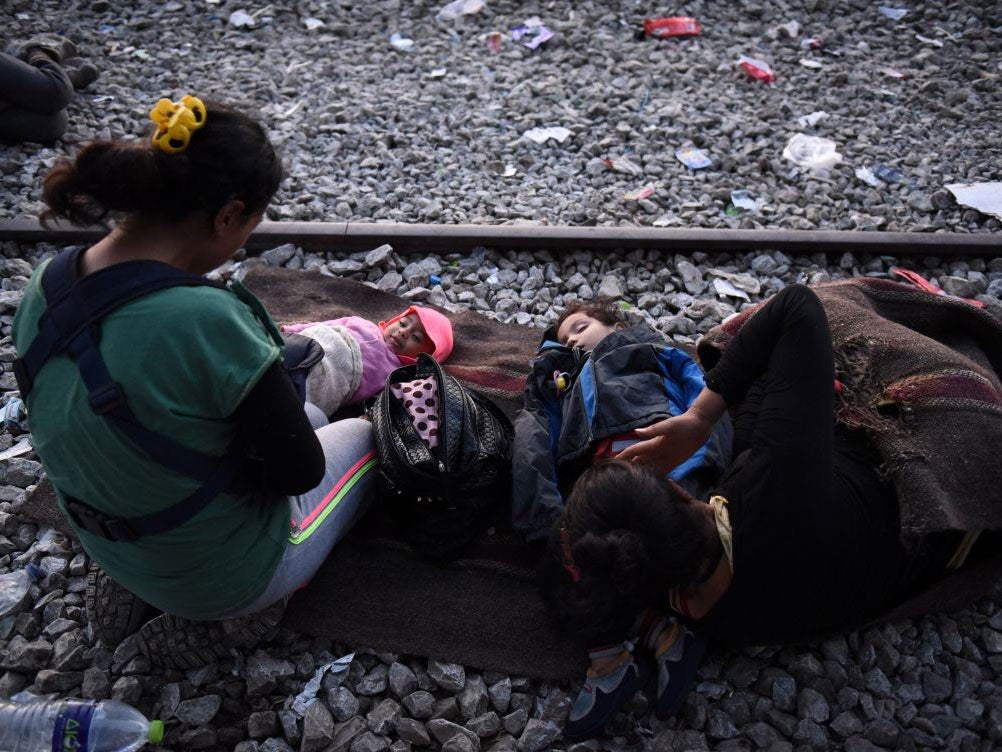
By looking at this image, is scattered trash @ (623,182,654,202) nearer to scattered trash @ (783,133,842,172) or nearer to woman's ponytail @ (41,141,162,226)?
scattered trash @ (783,133,842,172)

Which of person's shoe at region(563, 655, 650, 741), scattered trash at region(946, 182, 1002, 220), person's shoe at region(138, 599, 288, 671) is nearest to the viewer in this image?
person's shoe at region(563, 655, 650, 741)

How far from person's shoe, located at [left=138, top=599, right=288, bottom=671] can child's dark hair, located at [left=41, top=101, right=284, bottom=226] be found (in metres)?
1.29

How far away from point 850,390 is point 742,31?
4.78 m

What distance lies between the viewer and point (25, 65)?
16.8 ft

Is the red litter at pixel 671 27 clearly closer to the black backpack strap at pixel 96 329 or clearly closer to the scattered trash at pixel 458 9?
the scattered trash at pixel 458 9

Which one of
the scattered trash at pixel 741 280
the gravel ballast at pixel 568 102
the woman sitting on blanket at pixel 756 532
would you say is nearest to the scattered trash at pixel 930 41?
the gravel ballast at pixel 568 102

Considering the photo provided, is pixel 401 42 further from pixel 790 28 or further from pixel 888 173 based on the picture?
pixel 888 173

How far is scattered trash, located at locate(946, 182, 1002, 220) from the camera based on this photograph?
4820 mm

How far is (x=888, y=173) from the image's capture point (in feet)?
17.0

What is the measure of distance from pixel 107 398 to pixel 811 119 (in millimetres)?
5138

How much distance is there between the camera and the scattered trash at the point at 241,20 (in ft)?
22.4

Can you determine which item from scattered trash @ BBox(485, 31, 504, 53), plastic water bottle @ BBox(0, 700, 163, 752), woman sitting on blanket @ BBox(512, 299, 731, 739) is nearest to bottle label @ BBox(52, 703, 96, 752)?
plastic water bottle @ BBox(0, 700, 163, 752)

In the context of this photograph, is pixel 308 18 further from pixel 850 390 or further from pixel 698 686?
pixel 698 686

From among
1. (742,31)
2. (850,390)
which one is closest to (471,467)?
(850,390)
